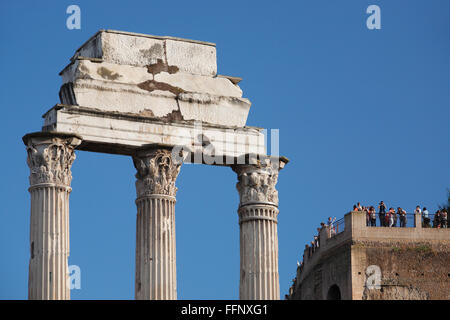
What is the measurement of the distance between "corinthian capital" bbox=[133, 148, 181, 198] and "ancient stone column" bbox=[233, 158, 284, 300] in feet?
6.14

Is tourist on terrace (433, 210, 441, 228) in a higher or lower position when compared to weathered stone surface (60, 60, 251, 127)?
higher

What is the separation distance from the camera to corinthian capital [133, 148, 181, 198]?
38.2 metres

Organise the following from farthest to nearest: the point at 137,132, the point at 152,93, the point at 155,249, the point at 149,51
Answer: the point at 149,51 → the point at 152,93 → the point at 137,132 → the point at 155,249

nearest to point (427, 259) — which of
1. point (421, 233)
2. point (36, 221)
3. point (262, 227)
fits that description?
point (421, 233)

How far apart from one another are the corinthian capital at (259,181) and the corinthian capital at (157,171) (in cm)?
180

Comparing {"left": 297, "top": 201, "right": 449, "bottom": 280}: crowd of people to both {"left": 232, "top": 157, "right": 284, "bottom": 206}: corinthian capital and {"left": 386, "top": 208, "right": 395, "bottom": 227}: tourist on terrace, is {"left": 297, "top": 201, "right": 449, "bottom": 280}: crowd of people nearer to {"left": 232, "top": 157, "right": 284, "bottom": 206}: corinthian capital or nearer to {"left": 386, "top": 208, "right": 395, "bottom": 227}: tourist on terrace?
{"left": 386, "top": 208, "right": 395, "bottom": 227}: tourist on terrace

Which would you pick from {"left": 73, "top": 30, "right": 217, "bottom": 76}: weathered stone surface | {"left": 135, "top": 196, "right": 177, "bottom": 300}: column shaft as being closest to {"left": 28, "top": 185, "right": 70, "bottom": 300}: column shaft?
{"left": 135, "top": 196, "right": 177, "bottom": 300}: column shaft

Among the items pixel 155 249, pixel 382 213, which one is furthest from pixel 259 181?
pixel 382 213

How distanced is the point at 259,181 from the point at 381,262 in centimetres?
2393

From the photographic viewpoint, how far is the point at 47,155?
37.0 meters

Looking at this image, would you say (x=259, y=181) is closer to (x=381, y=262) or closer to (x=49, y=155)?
(x=49, y=155)

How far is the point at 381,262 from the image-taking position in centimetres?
6222

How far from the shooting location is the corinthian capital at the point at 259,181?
39.0 meters
